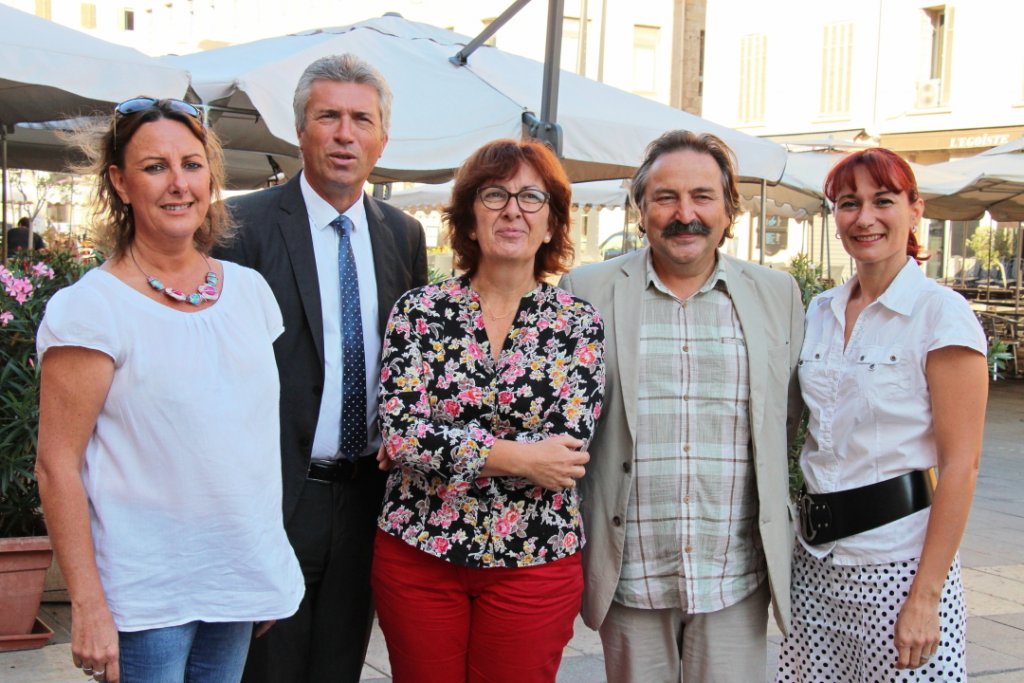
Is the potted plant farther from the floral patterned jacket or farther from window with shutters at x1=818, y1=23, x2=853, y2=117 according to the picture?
window with shutters at x1=818, y1=23, x2=853, y2=117

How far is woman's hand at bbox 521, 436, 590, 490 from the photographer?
2383mm

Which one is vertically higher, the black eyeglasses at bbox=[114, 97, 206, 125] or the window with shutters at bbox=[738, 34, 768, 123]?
the window with shutters at bbox=[738, 34, 768, 123]

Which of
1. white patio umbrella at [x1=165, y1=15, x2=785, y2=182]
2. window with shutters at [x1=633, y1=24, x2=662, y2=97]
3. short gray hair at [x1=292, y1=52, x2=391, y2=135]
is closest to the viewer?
short gray hair at [x1=292, y1=52, x2=391, y2=135]

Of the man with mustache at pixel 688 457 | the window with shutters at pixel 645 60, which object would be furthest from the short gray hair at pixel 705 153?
the window with shutters at pixel 645 60

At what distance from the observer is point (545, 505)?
2514mm

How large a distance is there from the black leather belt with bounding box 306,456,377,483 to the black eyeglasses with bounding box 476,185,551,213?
2.54 ft

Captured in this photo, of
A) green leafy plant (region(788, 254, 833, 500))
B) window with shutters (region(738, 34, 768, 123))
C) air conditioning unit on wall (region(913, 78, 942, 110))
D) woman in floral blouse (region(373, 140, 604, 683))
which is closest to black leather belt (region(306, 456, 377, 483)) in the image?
woman in floral blouse (region(373, 140, 604, 683))

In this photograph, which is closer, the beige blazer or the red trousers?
the red trousers

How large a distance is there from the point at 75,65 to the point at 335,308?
3679 mm

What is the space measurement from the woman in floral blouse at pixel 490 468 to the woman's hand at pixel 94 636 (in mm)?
706

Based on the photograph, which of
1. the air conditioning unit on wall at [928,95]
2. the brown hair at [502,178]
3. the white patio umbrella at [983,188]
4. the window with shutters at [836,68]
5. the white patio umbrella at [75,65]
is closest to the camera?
the brown hair at [502,178]

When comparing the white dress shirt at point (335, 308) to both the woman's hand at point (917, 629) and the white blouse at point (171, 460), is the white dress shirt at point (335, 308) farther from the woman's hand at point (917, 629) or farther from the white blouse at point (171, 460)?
the woman's hand at point (917, 629)

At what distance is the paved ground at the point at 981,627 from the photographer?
13.6 feet

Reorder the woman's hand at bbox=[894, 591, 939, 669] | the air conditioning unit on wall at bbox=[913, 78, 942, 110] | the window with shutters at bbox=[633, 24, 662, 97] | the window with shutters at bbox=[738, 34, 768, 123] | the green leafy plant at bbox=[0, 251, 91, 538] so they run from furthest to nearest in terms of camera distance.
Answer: the window with shutters at bbox=[633, 24, 662, 97] → the window with shutters at bbox=[738, 34, 768, 123] → the air conditioning unit on wall at bbox=[913, 78, 942, 110] → the green leafy plant at bbox=[0, 251, 91, 538] → the woman's hand at bbox=[894, 591, 939, 669]
